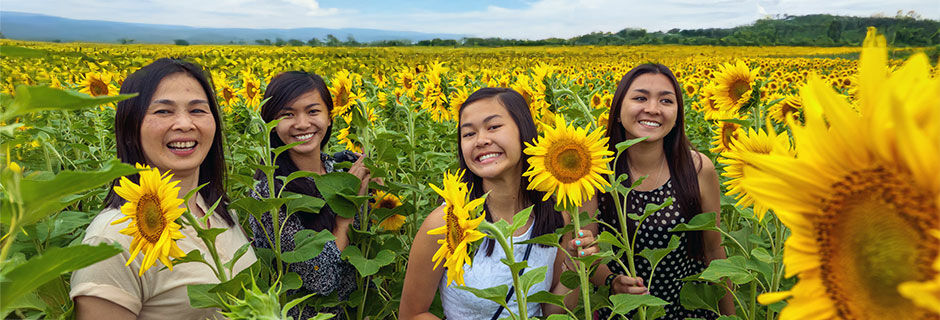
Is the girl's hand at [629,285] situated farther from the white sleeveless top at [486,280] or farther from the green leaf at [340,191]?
the green leaf at [340,191]

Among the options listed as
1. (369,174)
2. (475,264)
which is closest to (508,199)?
(475,264)

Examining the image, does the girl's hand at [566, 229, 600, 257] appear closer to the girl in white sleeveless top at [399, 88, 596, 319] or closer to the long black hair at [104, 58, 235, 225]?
the girl in white sleeveless top at [399, 88, 596, 319]

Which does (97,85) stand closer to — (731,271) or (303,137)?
(303,137)

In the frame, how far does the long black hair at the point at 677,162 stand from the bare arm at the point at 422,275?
93 cm

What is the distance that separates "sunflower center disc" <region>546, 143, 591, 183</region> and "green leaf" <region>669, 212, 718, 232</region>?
14.8 inches

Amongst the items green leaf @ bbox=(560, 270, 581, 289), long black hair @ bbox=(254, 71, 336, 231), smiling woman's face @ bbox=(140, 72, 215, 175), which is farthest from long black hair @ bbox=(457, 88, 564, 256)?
smiling woman's face @ bbox=(140, 72, 215, 175)

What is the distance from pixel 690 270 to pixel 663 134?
68cm

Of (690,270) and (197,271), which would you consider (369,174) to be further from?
(690,270)

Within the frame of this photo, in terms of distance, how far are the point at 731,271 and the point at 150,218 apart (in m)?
1.48

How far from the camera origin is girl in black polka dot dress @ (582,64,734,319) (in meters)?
2.42

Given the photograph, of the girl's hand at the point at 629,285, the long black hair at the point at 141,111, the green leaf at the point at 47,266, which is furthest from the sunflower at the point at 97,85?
the green leaf at the point at 47,266

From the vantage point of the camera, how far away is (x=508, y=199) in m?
1.97

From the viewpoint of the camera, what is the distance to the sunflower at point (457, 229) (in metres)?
1.20

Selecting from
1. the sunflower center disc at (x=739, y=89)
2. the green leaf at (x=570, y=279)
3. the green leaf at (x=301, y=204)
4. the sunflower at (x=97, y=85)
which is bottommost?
the green leaf at (x=570, y=279)
